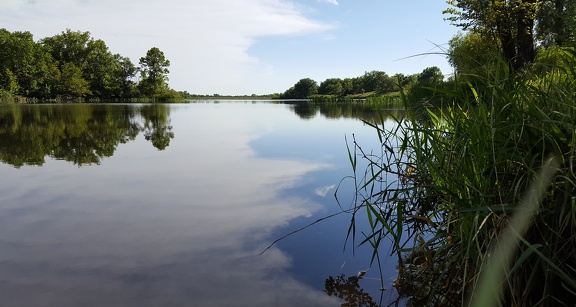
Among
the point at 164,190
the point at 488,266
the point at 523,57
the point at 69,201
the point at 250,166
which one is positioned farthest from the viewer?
the point at 523,57

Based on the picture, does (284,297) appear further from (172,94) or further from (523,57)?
(172,94)

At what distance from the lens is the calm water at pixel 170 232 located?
8.67 feet

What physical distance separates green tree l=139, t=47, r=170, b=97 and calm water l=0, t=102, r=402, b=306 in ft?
231

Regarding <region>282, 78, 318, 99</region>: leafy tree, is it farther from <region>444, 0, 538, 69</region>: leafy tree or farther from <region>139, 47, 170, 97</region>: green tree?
<region>444, 0, 538, 69</region>: leafy tree

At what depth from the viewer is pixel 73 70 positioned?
63.8 meters

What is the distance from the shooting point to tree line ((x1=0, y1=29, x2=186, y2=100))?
56156mm

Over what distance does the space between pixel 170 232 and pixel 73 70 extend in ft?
237

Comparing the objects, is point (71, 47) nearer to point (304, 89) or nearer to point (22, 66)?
point (22, 66)

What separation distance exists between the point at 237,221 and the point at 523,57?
1426 cm

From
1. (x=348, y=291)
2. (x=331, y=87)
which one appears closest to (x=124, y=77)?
(x=331, y=87)

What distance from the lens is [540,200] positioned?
5.63 feet

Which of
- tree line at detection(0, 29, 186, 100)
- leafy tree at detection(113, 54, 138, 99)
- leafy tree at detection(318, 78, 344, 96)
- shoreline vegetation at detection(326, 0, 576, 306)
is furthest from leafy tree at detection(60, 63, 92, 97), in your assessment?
shoreline vegetation at detection(326, 0, 576, 306)

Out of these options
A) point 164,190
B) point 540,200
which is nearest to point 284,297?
point 540,200

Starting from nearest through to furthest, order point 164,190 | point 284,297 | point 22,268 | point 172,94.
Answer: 1. point 284,297
2. point 22,268
3. point 164,190
4. point 172,94
